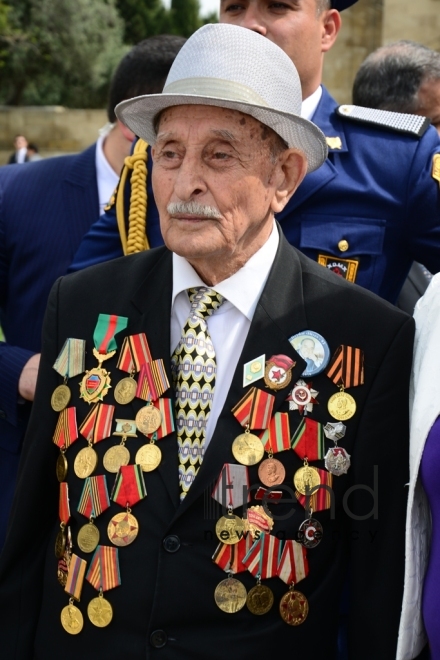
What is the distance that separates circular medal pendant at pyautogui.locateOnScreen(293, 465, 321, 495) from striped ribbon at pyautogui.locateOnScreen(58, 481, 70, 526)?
552 millimetres

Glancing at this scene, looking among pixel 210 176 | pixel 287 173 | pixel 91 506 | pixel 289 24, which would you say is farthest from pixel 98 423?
pixel 289 24

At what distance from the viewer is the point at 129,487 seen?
2084mm

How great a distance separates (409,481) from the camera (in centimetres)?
202

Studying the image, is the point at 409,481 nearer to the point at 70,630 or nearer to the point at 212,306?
the point at 212,306

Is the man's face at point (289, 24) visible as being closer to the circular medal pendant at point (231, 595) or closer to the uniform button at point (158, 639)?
the circular medal pendant at point (231, 595)

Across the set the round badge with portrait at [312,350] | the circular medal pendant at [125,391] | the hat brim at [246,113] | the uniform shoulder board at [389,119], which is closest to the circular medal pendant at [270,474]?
the round badge with portrait at [312,350]

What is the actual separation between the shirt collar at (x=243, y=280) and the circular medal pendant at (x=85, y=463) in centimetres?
43

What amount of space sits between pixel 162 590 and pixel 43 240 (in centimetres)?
170

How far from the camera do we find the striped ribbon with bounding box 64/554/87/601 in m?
2.10

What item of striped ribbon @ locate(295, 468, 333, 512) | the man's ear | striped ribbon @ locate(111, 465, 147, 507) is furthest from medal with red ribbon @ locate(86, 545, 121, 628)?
the man's ear

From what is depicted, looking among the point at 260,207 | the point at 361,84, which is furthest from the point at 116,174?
the point at 260,207

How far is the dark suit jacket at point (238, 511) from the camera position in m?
2.03

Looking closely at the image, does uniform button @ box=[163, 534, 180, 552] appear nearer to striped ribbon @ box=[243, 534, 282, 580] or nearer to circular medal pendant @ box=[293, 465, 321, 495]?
striped ribbon @ box=[243, 534, 282, 580]

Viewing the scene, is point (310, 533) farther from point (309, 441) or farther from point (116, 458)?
point (116, 458)
